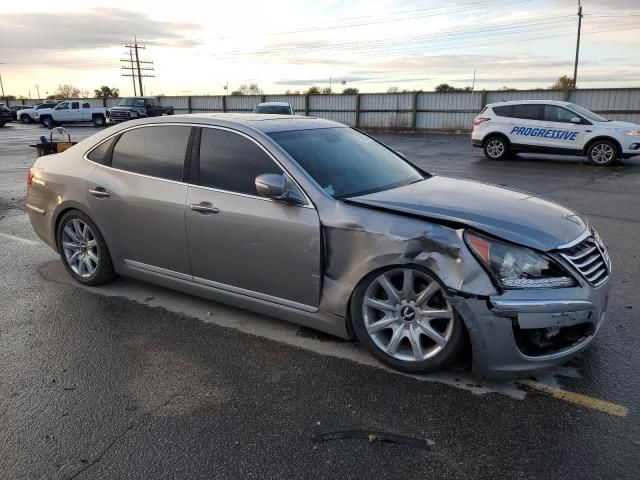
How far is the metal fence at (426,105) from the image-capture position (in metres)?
24.5

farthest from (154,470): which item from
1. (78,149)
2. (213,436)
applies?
(78,149)

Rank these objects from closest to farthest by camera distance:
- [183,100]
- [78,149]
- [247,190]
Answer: [247,190], [78,149], [183,100]

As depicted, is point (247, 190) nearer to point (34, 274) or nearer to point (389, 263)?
point (389, 263)

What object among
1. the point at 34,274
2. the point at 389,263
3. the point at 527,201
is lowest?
the point at 34,274

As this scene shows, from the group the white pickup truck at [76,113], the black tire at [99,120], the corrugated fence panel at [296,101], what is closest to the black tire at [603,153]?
the corrugated fence panel at [296,101]

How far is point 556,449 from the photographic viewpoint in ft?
8.47

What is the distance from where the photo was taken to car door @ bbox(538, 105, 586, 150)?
46.2ft

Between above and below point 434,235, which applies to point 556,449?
below

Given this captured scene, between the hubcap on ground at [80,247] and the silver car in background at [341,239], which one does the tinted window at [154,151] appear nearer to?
the silver car in background at [341,239]

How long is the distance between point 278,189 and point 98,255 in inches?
88.5

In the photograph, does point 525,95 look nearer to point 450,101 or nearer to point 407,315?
point 450,101

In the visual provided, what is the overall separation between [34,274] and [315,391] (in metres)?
3.63

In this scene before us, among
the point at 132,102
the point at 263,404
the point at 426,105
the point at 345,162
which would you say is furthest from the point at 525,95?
the point at 263,404

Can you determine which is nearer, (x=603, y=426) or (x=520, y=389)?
(x=603, y=426)
